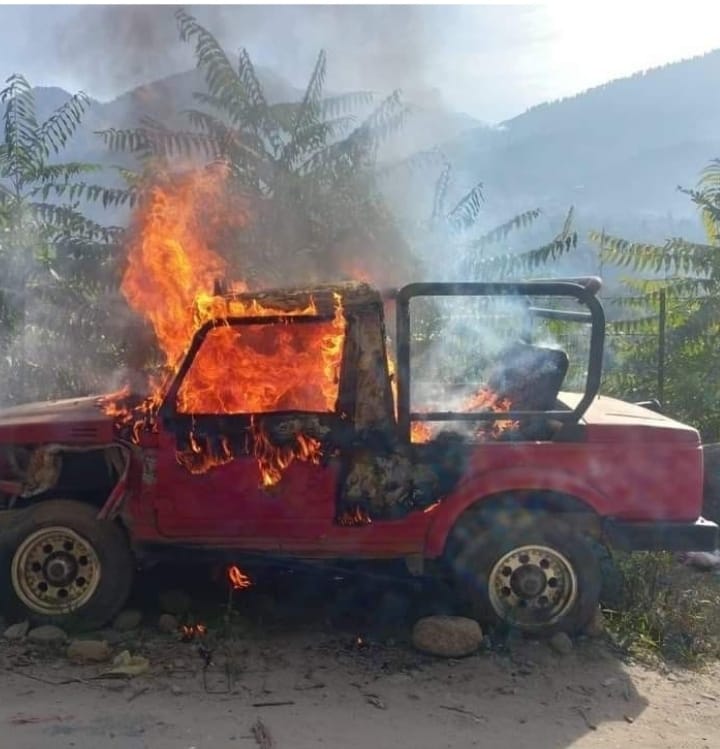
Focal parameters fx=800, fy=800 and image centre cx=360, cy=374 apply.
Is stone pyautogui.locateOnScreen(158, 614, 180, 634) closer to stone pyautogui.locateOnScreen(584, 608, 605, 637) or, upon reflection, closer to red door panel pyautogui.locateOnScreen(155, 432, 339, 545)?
red door panel pyautogui.locateOnScreen(155, 432, 339, 545)

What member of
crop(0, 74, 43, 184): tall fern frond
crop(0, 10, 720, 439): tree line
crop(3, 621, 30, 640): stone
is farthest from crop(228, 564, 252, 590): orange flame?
crop(0, 74, 43, 184): tall fern frond

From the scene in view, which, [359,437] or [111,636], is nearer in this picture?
[359,437]

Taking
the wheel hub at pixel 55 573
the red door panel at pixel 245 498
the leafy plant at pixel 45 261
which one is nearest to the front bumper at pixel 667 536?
the red door panel at pixel 245 498

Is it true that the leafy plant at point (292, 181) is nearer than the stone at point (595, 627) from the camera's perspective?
No

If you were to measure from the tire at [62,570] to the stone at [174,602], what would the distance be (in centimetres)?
40

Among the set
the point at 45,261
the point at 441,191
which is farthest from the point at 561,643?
the point at 45,261

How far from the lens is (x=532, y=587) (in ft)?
15.5

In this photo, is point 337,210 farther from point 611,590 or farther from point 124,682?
point 124,682

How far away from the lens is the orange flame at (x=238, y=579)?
211 inches

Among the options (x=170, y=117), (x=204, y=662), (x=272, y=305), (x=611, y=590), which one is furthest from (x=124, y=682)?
(x=170, y=117)

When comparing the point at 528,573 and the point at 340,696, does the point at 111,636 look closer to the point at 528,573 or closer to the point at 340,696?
the point at 340,696

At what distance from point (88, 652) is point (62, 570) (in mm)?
555

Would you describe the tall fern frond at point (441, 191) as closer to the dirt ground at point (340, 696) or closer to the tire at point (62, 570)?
the dirt ground at point (340, 696)

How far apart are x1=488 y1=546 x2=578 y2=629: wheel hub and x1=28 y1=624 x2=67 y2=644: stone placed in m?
2.52
